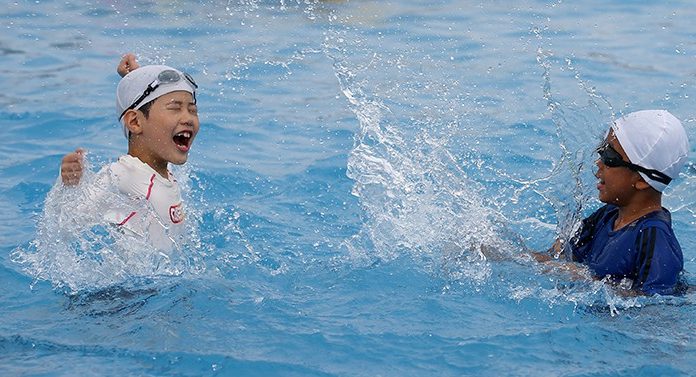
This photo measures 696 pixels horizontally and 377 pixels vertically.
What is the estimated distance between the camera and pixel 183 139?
6.29 meters

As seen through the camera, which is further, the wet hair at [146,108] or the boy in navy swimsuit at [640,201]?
the wet hair at [146,108]

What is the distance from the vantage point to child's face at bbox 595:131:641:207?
5.77 m

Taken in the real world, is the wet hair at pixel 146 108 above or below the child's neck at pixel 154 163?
above

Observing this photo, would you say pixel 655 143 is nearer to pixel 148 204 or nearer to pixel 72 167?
pixel 148 204

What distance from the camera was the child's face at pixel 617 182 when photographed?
5766 mm

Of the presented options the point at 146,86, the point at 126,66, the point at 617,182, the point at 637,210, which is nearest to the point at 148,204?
the point at 146,86

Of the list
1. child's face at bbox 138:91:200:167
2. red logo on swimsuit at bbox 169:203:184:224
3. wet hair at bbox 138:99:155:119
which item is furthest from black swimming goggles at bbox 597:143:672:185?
wet hair at bbox 138:99:155:119

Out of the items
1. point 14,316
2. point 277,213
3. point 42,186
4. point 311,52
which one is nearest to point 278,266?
point 277,213

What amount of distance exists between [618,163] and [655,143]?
22 cm

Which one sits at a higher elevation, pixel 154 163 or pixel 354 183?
pixel 154 163

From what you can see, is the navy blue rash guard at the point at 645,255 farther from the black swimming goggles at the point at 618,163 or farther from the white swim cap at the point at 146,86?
the white swim cap at the point at 146,86

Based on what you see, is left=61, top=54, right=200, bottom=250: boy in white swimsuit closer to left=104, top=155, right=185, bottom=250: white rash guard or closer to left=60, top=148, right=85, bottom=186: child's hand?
left=104, top=155, right=185, bottom=250: white rash guard

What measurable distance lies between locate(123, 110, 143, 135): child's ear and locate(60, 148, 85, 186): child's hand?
0.50 m

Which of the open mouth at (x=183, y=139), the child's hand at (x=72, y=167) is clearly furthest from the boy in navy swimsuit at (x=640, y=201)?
the child's hand at (x=72, y=167)
